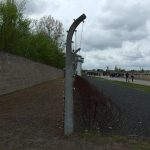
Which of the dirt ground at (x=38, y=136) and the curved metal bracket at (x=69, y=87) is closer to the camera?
the dirt ground at (x=38, y=136)

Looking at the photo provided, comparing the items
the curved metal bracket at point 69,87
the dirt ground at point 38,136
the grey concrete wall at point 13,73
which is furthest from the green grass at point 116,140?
the grey concrete wall at point 13,73

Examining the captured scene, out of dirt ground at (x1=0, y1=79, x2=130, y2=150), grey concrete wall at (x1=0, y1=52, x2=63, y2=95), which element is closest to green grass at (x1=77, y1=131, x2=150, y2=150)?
dirt ground at (x1=0, y1=79, x2=130, y2=150)

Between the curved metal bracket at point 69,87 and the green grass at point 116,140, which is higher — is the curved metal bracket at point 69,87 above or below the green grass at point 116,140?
above

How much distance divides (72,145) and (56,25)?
81486mm

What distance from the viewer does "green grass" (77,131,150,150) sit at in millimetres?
8592

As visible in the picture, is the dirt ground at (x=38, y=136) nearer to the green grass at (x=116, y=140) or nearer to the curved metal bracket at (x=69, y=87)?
the green grass at (x=116, y=140)

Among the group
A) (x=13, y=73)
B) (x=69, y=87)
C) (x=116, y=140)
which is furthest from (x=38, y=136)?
(x=13, y=73)

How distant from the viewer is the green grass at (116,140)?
8.59 metres

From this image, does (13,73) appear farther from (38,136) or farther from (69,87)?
(38,136)

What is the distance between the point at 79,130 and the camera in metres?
10.2

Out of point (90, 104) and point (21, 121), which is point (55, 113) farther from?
point (90, 104)

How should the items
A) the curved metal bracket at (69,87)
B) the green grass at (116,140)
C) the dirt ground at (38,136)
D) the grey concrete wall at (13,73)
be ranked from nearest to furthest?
the dirt ground at (38,136) < the green grass at (116,140) < the curved metal bracket at (69,87) < the grey concrete wall at (13,73)

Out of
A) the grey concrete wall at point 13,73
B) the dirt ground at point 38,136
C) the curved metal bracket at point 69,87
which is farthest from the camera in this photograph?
the grey concrete wall at point 13,73

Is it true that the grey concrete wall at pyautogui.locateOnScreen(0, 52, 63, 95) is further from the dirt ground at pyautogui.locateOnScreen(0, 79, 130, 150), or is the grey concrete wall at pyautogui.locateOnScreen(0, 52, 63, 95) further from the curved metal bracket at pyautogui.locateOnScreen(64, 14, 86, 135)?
the curved metal bracket at pyautogui.locateOnScreen(64, 14, 86, 135)
